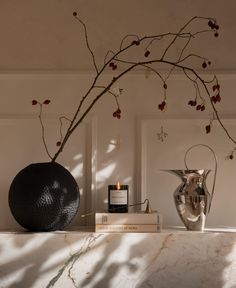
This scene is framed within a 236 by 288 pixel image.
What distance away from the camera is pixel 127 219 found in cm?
202

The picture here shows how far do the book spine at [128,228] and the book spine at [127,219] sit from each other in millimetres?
11

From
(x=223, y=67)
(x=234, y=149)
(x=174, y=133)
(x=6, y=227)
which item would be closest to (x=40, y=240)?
(x=6, y=227)

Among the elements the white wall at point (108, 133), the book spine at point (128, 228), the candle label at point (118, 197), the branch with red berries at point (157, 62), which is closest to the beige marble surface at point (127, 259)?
the book spine at point (128, 228)

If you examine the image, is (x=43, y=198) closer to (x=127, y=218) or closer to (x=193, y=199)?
(x=127, y=218)

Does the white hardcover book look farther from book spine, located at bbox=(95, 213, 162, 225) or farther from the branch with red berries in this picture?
the branch with red berries

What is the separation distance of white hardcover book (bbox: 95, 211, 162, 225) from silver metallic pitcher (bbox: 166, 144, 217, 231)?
0.43ft

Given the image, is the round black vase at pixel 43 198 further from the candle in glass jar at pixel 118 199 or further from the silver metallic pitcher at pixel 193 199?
the silver metallic pitcher at pixel 193 199

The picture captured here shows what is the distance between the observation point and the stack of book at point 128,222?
2016 millimetres

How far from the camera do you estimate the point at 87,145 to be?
233cm

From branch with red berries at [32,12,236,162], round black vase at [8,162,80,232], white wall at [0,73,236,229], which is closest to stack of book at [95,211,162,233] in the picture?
round black vase at [8,162,80,232]

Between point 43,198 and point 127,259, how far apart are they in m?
0.39

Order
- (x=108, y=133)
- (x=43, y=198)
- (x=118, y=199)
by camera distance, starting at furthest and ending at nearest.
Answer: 1. (x=108, y=133)
2. (x=118, y=199)
3. (x=43, y=198)

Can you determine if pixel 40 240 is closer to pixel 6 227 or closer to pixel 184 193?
pixel 6 227

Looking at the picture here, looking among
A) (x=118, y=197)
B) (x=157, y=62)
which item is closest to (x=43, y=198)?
(x=118, y=197)
